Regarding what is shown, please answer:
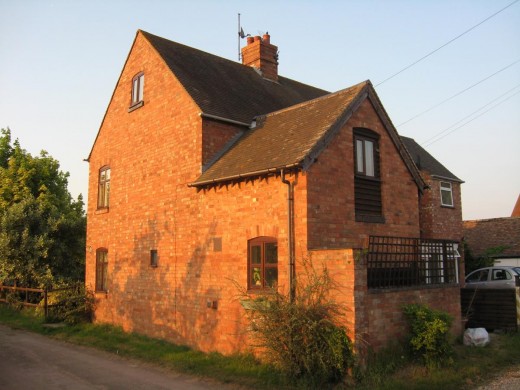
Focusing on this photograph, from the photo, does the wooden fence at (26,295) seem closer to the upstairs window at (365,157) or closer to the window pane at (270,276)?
the window pane at (270,276)

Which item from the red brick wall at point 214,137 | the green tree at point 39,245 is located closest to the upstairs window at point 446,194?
the red brick wall at point 214,137

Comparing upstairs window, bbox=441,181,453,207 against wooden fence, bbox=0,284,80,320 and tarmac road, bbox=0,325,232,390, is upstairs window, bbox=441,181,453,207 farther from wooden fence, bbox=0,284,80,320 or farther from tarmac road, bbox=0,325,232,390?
wooden fence, bbox=0,284,80,320

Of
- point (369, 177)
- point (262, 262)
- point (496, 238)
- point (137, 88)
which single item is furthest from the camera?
point (496, 238)

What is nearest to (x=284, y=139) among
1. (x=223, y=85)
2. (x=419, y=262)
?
(x=419, y=262)

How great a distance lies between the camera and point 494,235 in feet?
89.7

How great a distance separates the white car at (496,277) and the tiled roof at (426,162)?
4385mm

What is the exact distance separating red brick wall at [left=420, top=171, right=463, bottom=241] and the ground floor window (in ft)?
41.4

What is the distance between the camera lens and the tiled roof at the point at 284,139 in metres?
11.1

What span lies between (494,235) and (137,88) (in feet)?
69.5

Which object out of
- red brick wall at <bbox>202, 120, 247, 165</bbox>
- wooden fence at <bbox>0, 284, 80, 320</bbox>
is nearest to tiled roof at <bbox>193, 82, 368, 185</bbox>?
red brick wall at <bbox>202, 120, 247, 165</bbox>

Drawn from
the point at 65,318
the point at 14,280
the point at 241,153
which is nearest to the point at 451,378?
the point at 241,153

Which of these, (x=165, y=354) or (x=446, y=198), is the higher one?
(x=446, y=198)

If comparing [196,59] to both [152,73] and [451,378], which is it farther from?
[451,378]

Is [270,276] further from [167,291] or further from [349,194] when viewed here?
[167,291]
